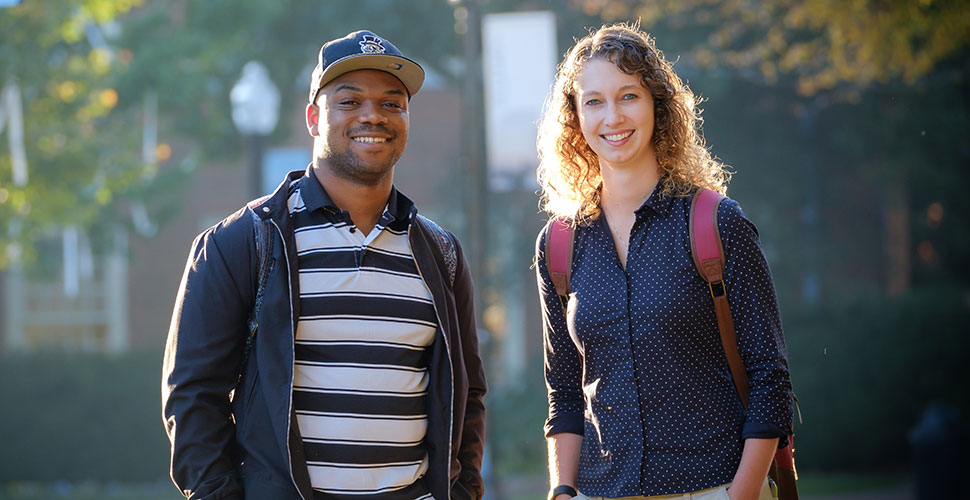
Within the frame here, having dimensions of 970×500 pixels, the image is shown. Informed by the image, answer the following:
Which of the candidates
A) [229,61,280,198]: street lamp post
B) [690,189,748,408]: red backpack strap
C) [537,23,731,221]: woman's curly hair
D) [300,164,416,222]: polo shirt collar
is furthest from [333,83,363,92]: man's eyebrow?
[229,61,280,198]: street lamp post

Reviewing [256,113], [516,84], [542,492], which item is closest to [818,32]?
[516,84]

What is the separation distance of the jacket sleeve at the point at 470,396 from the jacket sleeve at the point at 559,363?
13.6 inches

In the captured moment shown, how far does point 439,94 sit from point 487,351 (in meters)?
10.2

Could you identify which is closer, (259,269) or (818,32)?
(259,269)

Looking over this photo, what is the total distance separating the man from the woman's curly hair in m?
0.46

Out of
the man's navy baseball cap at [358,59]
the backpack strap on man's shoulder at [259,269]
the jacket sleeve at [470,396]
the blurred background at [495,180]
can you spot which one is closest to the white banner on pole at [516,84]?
the blurred background at [495,180]


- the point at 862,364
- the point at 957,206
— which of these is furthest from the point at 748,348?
the point at 957,206

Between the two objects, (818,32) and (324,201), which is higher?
(818,32)

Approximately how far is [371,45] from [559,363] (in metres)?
1.14

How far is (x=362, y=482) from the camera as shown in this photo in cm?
315

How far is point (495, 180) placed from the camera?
10.2 m

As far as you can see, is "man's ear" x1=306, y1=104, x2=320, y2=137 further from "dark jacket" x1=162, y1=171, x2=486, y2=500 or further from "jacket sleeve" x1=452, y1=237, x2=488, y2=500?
"jacket sleeve" x1=452, y1=237, x2=488, y2=500

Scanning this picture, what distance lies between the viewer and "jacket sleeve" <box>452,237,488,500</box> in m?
3.58

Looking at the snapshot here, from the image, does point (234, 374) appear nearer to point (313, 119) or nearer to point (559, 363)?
point (313, 119)
